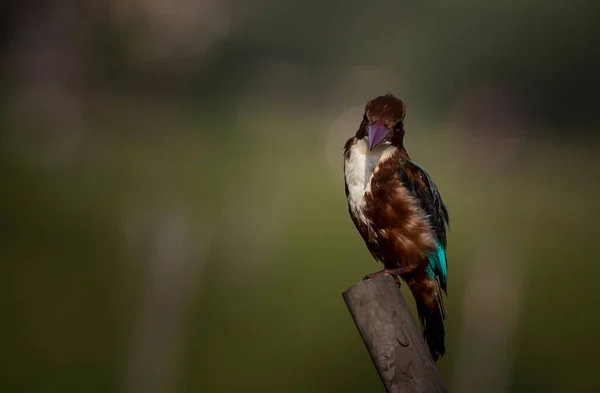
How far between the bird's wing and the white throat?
4cm

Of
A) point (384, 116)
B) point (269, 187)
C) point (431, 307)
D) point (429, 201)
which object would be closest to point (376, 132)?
point (384, 116)

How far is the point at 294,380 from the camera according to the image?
1.71 m

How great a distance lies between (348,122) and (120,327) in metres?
0.85

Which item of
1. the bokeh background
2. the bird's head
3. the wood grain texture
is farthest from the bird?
the bokeh background

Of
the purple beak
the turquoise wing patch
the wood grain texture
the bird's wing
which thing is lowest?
the wood grain texture

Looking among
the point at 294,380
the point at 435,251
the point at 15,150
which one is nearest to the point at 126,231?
the point at 15,150

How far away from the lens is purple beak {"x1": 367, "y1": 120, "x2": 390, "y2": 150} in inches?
37.2

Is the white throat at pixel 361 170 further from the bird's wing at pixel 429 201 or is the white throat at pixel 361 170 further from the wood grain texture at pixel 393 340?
the wood grain texture at pixel 393 340

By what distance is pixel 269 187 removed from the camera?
1977 millimetres

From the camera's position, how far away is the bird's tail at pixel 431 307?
1.01 meters

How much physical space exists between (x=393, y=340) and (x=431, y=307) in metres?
0.39

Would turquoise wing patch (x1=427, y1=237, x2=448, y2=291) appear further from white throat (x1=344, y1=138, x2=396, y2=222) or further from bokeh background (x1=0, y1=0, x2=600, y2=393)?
bokeh background (x1=0, y1=0, x2=600, y2=393)

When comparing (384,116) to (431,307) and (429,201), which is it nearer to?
(429,201)

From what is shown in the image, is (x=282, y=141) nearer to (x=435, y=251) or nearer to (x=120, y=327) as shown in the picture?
(x=120, y=327)
